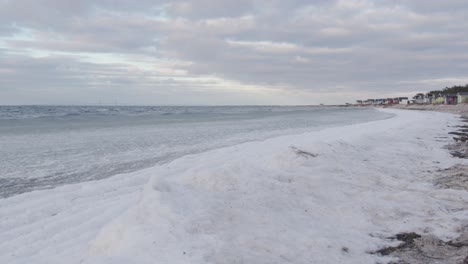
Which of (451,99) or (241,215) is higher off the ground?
(451,99)

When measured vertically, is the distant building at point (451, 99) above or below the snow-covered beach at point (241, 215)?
above

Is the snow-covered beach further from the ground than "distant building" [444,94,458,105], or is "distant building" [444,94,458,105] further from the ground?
"distant building" [444,94,458,105]

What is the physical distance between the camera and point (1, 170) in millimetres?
11281

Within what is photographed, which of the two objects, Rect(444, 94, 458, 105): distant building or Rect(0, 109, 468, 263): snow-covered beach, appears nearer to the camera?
Rect(0, 109, 468, 263): snow-covered beach

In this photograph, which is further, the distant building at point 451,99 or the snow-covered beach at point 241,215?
the distant building at point 451,99

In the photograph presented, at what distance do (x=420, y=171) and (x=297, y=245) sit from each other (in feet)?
19.6

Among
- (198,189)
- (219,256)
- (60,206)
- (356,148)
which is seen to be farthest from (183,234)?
(356,148)

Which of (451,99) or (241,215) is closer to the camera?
(241,215)

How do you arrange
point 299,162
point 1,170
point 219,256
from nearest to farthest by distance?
point 219,256 < point 299,162 < point 1,170

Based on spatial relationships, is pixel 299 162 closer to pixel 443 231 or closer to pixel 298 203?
pixel 298 203

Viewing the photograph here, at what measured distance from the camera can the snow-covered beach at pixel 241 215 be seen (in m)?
4.55

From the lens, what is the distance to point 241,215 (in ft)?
18.4

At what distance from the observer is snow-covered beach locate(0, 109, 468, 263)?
4.55m

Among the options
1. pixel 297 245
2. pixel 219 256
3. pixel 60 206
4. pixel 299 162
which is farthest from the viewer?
pixel 299 162
